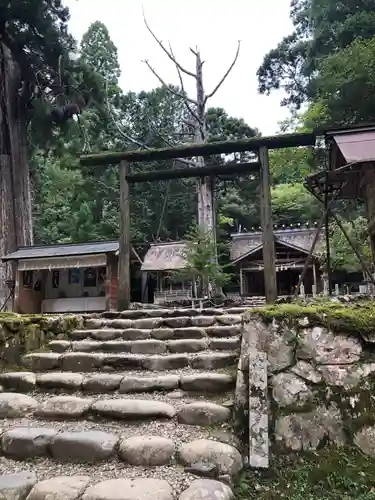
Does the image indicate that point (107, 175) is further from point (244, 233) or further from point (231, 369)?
point (231, 369)

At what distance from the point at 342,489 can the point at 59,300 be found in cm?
1405

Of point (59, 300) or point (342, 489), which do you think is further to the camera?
point (59, 300)

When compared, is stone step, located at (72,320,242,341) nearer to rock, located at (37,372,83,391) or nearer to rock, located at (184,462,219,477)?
rock, located at (37,372,83,391)

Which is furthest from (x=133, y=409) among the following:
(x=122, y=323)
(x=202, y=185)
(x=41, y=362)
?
(x=202, y=185)

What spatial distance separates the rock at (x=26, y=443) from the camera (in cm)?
249

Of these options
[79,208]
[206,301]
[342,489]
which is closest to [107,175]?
[79,208]

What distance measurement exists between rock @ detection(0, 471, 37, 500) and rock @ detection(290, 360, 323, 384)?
1660 millimetres

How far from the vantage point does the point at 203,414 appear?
2.65 meters

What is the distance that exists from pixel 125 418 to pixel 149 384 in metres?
0.40

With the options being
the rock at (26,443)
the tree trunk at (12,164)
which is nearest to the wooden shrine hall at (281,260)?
the tree trunk at (12,164)

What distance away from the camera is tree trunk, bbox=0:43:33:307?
41.8 ft

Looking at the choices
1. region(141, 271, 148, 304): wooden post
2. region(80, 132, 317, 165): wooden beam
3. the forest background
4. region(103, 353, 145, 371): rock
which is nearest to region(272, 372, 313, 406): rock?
region(103, 353, 145, 371): rock

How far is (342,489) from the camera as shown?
211cm

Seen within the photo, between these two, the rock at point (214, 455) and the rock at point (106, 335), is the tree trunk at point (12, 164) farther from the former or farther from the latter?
the rock at point (214, 455)
